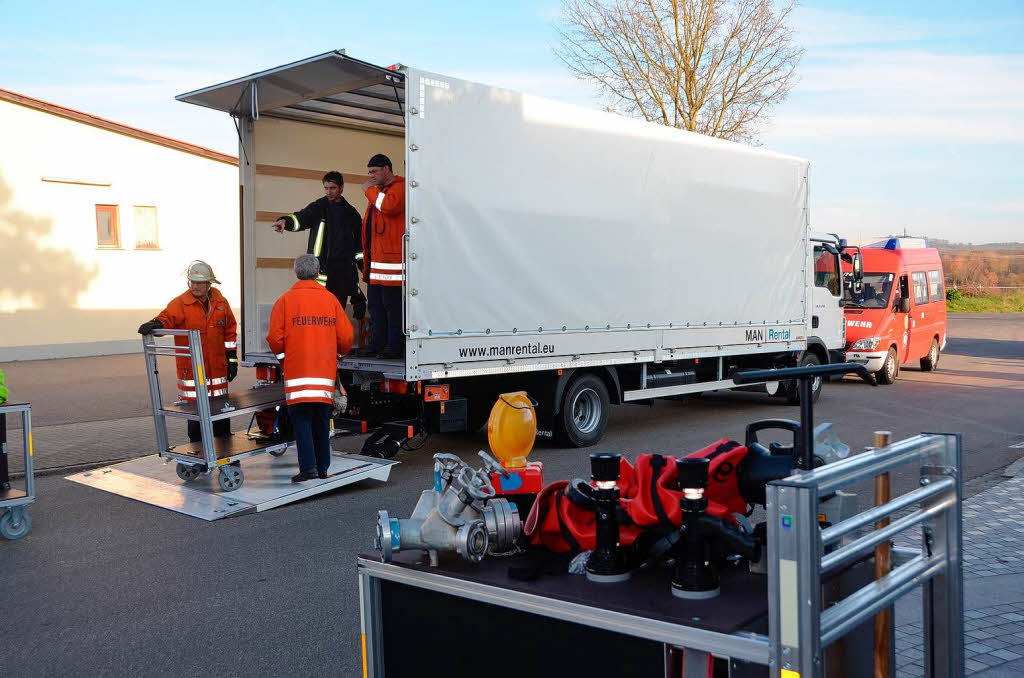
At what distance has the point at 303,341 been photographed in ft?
25.3

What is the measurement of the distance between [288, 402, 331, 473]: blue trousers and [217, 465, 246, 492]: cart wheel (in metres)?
0.53

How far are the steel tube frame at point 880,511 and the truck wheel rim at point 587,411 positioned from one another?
771cm

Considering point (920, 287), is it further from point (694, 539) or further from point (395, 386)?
point (694, 539)

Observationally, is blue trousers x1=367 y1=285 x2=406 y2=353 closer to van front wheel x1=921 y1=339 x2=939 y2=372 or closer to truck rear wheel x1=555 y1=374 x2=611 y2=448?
truck rear wheel x1=555 y1=374 x2=611 y2=448

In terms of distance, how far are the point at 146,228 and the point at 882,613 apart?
23.7m

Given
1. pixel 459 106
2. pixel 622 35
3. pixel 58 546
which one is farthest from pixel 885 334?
pixel 58 546

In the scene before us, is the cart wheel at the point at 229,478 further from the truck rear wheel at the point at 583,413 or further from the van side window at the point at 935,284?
the van side window at the point at 935,284

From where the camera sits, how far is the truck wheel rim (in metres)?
10.3

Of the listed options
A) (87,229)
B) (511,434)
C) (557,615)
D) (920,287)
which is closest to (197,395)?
(511,434)

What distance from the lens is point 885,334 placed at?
55.6ft

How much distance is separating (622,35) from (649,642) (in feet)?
70.9

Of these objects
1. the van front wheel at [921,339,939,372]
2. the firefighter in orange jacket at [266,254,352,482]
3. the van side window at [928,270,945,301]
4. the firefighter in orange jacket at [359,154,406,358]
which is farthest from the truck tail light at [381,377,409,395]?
the van front wheel at [921,339,939,372]

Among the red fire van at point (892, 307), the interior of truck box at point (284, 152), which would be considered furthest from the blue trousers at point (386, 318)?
the red fire van at point (892, 307)

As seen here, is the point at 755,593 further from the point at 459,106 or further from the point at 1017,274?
the point at 1017,274
